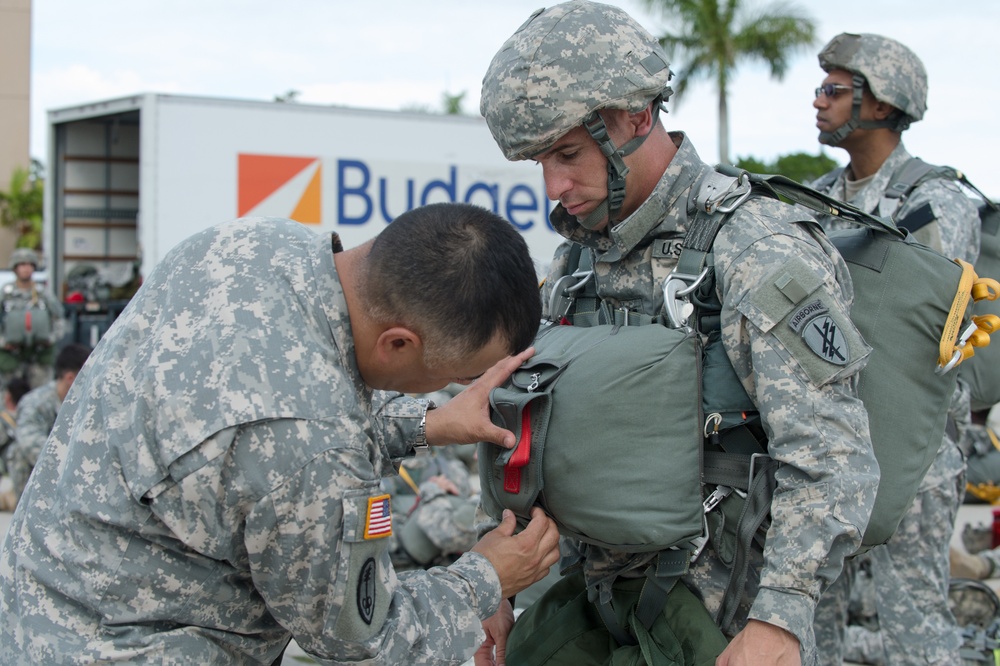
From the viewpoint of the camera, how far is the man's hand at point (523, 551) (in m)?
2.08

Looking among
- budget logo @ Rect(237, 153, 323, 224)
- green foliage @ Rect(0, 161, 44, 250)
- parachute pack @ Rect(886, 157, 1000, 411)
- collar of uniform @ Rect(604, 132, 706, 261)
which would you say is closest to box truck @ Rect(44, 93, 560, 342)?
budget logo @ Rect(237, 153, 323, 224)

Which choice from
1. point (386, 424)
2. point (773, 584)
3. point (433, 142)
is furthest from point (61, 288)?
point (773, 584)

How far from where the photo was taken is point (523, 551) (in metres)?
2.08

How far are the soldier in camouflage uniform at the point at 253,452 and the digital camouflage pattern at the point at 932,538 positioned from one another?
206 centimetres

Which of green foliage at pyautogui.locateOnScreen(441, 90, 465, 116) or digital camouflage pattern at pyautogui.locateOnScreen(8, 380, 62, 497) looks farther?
green foliage at pyautogui.locateOnScreen(441, 90, 465, 116)

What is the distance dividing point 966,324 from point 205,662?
1.75m

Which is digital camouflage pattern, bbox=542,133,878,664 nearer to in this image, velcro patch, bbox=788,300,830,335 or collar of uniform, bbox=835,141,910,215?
velcro patch, bbox=788,300,830,335

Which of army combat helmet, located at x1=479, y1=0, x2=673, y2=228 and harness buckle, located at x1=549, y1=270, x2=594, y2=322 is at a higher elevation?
army combat helmet, located at x1=479, y1=0, x2=673, y2=228

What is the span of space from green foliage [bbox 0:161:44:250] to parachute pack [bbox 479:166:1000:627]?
92.4 ft

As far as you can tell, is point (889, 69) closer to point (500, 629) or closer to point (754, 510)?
point (754, 510)

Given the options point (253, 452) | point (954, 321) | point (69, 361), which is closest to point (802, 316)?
point (954, 321)

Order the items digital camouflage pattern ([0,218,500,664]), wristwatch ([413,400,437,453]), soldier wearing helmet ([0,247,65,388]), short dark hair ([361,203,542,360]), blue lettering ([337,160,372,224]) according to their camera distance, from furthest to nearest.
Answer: soldier wearing helmet ([0,247,65,388])
blue lettering ([337,160,372,224])
wristwatch ([413,400,437,453])
short dark hair ([361,203,542,360])
digital camouflage pattern ([0,218,500,664])

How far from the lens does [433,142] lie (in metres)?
11.6

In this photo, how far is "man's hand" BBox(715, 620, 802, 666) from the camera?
→ 74.8 inches
